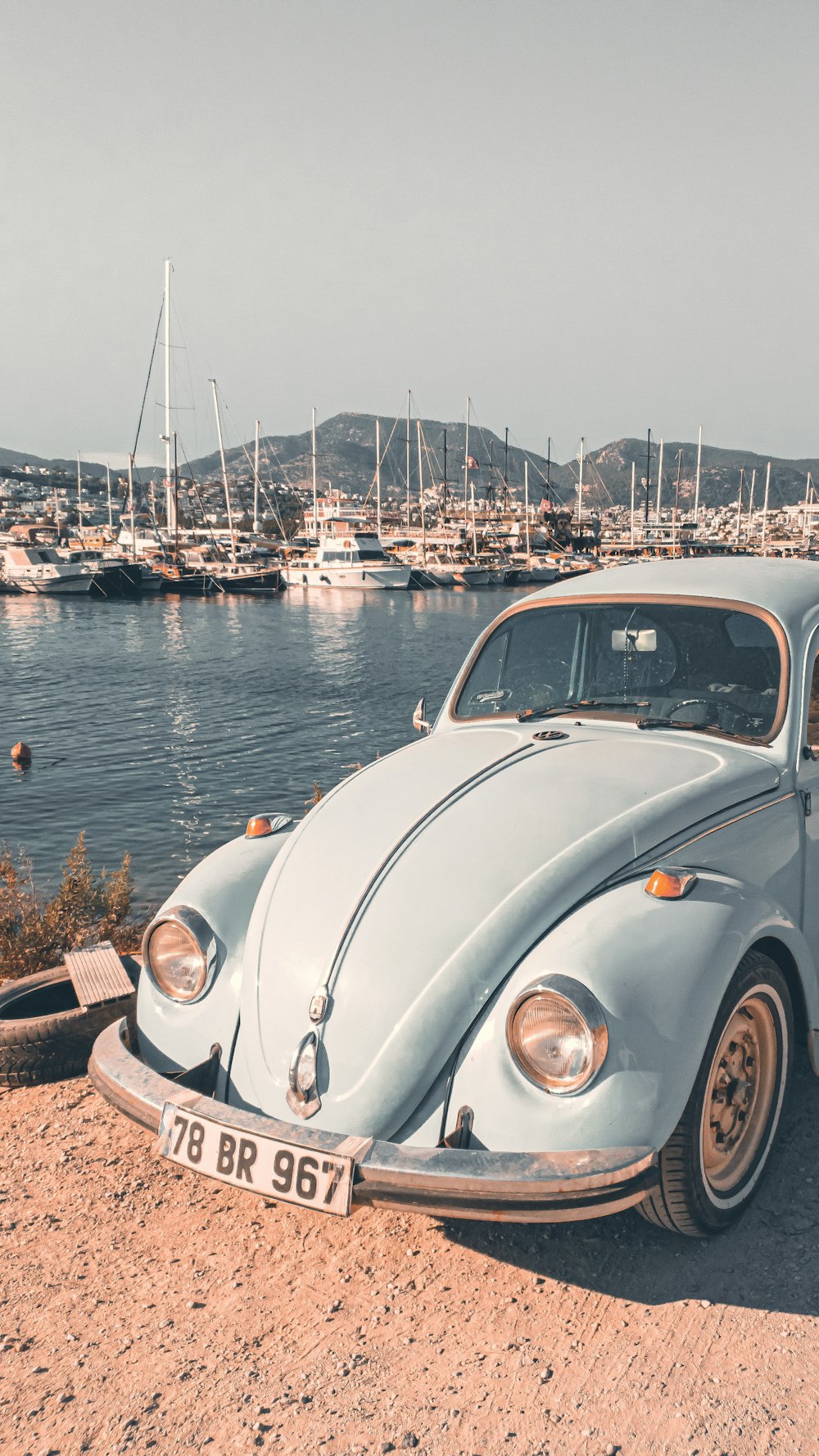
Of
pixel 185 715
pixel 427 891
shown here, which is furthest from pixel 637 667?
pixel 185 715

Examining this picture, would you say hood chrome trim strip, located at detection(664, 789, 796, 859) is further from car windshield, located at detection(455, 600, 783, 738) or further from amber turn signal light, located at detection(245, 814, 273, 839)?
amber turn signal light, located at detection(245, 814, 273, 839)

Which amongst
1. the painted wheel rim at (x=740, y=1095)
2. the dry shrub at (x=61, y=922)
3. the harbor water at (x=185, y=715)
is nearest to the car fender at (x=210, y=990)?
the painted wheel rim at (x=740, y=1095)

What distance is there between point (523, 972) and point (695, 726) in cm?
177

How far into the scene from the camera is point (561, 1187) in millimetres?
2949

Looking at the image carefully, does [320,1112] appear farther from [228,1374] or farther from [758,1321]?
[758,1321]

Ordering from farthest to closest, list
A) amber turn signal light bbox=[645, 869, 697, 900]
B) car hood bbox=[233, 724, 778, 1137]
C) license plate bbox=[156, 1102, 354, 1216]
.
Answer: amber turn signal light bbox=[645, 869, 697, 900], car hood bbox=[233, 724, 778, 1137], license plate bbox=[156, 1102, 354, 1216]

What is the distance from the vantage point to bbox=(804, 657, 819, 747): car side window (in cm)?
452

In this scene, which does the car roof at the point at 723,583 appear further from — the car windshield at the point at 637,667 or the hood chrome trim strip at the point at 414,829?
the hood chrome trim strip at the point at 414,829

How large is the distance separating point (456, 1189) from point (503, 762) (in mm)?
1831

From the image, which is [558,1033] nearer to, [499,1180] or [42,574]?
[499,1180]

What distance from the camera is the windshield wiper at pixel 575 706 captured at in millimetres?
4898

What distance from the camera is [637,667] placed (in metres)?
5.04

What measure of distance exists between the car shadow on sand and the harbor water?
7346mm

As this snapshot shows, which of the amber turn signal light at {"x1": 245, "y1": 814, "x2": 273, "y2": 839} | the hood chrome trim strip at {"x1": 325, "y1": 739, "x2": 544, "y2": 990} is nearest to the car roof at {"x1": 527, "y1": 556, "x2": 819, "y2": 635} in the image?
the hood chrome trim strip at {"x1": 325, "y1": 739, "x2": 544, "y2": 990}
